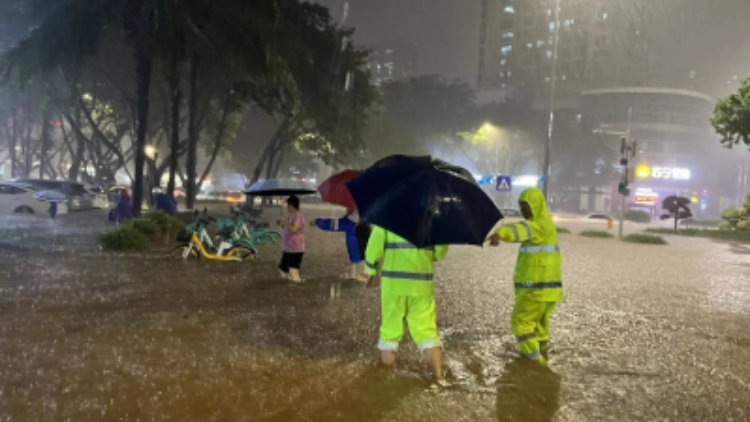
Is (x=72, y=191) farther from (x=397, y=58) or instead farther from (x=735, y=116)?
(x=397, y=58)

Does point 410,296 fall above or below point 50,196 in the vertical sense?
below

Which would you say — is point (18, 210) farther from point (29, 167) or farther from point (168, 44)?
point (29, 167)

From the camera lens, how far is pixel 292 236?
9.24 meters

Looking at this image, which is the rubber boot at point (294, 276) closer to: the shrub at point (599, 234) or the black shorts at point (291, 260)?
the black shorts at point (291, 260)

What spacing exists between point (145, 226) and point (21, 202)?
13777mm

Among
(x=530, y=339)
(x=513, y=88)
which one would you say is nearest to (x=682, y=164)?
(x=513, y=88)

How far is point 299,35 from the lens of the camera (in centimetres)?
2331

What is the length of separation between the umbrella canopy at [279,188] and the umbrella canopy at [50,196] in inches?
569

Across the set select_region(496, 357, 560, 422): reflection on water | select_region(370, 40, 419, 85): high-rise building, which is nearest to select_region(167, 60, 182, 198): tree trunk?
select_region(496, 357, 560, 422): reflection on water

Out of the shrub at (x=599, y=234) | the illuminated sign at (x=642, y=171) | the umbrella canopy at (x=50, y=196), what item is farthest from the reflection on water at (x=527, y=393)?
the umbrella canopy at (x=50, y=196)

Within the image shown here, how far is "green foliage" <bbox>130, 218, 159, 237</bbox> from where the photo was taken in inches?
539

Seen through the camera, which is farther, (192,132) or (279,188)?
(192,132)

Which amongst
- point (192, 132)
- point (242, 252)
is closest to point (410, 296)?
point (242, 252)

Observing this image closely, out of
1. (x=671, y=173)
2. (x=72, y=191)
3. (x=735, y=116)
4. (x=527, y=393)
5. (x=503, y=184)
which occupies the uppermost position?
(x=671, y=173)
